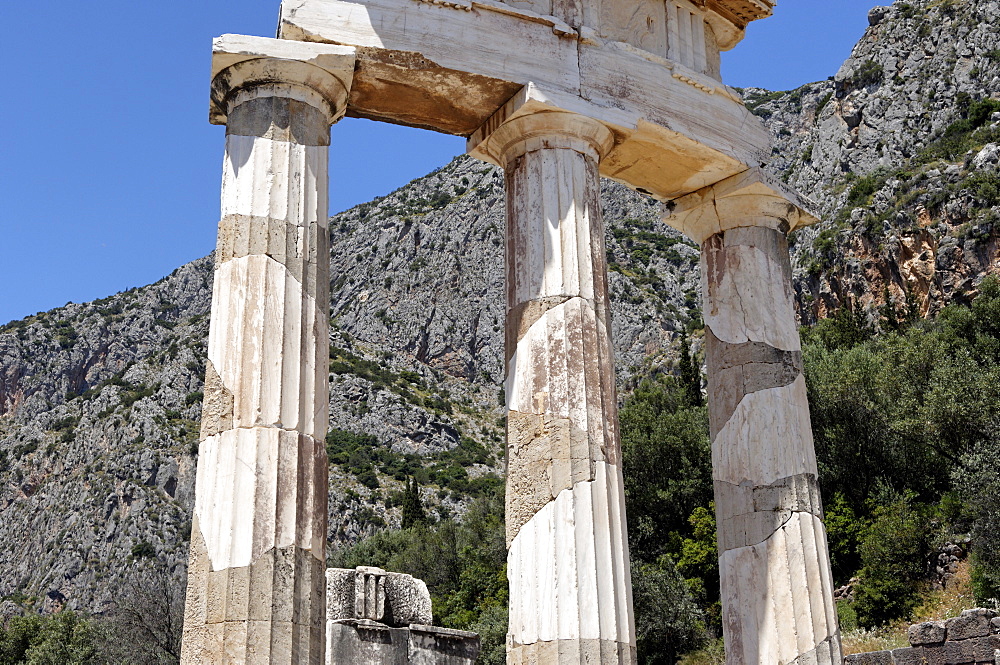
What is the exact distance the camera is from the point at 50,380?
336 feet

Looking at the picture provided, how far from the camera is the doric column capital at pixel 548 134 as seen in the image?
40.9ft

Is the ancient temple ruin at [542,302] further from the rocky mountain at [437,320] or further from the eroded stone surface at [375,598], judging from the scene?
the rocky mountain at [437,320]

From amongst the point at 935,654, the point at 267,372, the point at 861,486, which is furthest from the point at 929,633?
the point at 861,486

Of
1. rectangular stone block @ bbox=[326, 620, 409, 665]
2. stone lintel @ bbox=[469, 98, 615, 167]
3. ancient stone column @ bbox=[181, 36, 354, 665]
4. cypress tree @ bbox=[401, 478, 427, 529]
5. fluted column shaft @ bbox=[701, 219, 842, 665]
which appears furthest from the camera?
cypress tree @ bbox=[401, 478, 427, 529]

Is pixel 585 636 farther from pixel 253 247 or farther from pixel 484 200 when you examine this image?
pixel 484 200

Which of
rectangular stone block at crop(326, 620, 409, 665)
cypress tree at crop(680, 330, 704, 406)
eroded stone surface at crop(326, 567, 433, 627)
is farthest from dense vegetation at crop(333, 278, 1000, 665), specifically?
rectangular stone block at crop(326, 620, 409, 665)

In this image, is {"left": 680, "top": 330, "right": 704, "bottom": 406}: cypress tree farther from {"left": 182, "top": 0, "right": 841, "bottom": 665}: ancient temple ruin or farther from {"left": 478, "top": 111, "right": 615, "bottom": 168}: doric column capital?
{"left": 478, "top": 111, "right": 615, "bottom": 168}: doric column capital

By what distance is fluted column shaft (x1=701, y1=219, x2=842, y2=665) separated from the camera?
1277cm

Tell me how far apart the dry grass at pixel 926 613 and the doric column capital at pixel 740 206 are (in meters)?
17.1

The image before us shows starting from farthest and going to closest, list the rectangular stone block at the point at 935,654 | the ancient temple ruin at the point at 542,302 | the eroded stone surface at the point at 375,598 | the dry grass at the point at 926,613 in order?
the dry grass at the point at 926,613, the rectangular stone block at the point at 935,654, the eroded stone surface at the point at 375,598, the ancient temple ruin at the point at 542,302

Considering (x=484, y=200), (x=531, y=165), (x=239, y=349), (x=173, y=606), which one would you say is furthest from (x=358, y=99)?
(x=484, y=200)

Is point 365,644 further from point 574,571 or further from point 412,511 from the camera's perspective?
point 412,511

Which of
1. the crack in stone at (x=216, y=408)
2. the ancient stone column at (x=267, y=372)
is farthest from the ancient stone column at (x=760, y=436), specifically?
the crack in stone at (x=216, y=408)

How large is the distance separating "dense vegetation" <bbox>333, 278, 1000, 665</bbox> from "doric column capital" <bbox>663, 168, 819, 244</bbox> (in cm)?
2109
